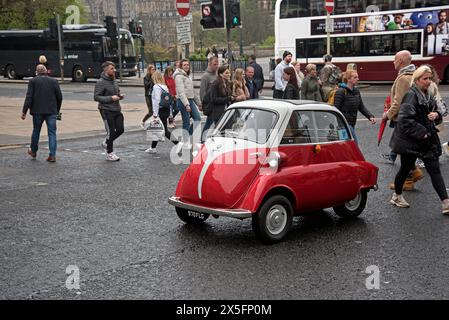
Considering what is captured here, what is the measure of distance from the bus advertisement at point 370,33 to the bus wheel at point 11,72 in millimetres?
25001

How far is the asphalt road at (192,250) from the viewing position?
15.9ft

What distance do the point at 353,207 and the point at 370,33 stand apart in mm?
23729

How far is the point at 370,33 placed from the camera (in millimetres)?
29203

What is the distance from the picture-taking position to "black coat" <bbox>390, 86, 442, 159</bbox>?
7094 mm

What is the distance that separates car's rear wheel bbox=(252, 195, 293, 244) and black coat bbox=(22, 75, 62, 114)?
6754 millimetres

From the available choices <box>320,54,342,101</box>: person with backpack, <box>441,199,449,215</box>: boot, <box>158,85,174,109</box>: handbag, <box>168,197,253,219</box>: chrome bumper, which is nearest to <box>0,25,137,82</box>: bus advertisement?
<box>158,85,174,109</box>: handbag

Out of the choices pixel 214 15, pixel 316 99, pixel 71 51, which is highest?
pixel 214 15

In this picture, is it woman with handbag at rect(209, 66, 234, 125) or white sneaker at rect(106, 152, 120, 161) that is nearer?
woman with handbag at rect(209, 66, 234, 125)

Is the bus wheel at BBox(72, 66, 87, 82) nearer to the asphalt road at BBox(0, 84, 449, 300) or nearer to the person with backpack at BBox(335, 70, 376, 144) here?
the asphalt road at BBox(0, 84, 449, 300)

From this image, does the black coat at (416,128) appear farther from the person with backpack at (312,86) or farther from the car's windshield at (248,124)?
the person with backpack at (312,86)

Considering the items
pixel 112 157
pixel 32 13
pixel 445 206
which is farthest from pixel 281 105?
pixel 32 13

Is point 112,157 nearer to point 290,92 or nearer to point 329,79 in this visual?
point 290,92
